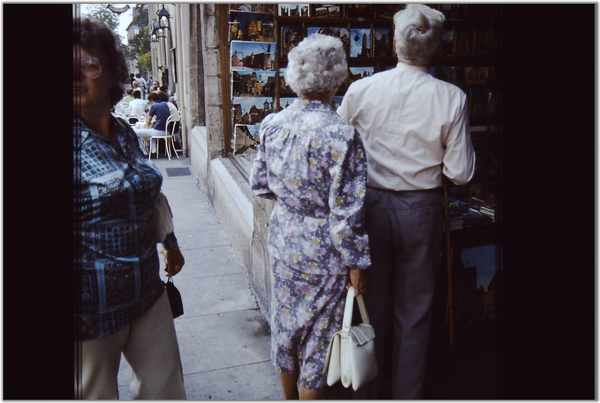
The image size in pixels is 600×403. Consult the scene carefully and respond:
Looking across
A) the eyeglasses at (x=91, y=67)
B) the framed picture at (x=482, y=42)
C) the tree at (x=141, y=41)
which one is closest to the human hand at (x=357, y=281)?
the eyeglasses at (x=91, y=67)

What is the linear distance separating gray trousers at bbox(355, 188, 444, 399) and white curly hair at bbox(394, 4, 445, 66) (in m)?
0.60

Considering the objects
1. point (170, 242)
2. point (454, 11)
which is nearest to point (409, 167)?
point (170, 242)

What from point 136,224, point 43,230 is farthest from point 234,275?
point 43,230

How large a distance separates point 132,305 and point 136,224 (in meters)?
0.30

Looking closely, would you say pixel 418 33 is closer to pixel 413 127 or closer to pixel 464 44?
pixel 413 127

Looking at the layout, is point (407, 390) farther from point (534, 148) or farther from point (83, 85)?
point (83, 85)

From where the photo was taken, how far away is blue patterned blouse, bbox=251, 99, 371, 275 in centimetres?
229

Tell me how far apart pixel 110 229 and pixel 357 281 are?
1079 millimetres

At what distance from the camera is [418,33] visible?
239cm

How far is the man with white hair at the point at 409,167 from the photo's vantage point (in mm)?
2422

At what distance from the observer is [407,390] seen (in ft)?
9.07

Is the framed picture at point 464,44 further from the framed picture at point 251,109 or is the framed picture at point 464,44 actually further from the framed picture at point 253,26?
the framed picture at point 251,109

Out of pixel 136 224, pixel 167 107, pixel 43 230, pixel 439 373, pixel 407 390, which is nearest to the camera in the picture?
pixel 43 230

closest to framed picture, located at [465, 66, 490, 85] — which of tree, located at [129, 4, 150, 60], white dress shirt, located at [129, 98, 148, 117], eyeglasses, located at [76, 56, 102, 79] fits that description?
eyeglasses, located at [76, 56, 102, 79]
